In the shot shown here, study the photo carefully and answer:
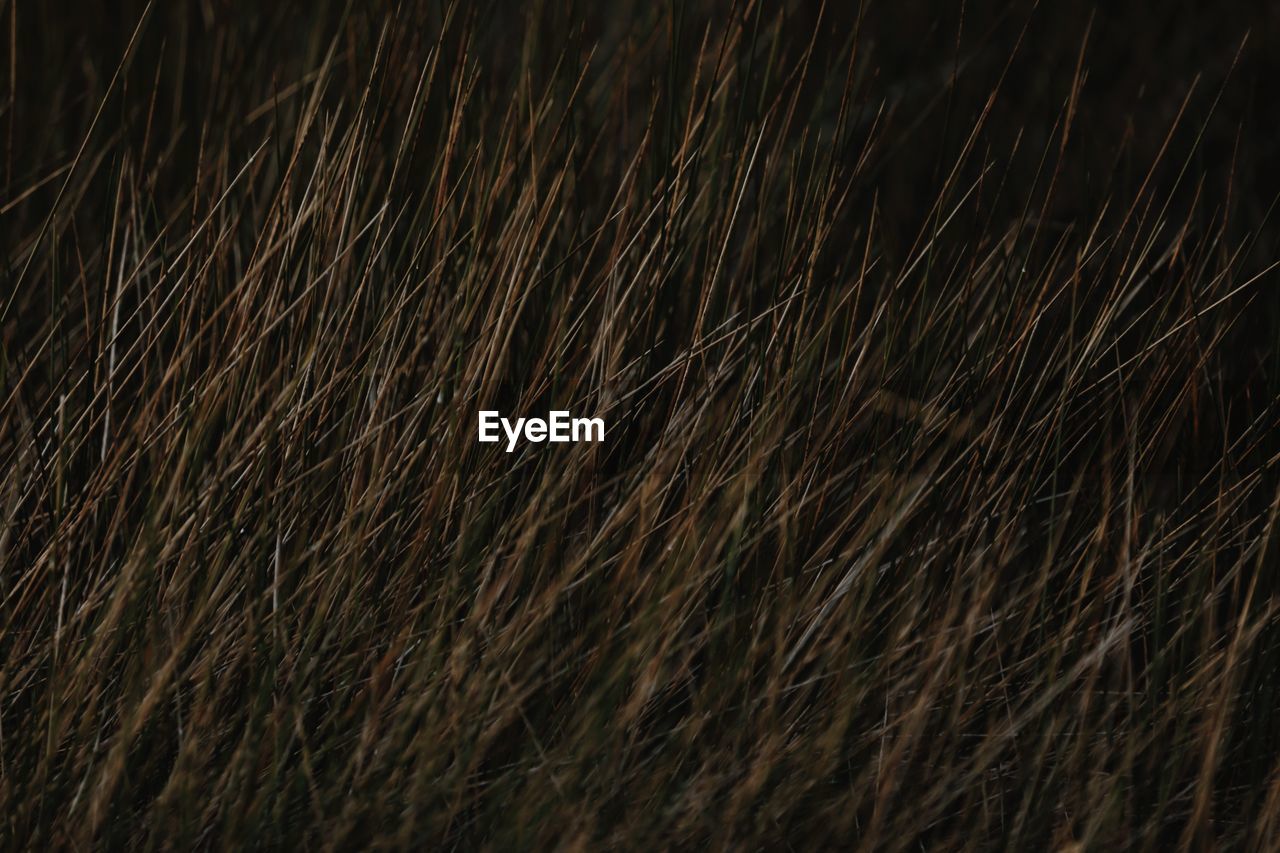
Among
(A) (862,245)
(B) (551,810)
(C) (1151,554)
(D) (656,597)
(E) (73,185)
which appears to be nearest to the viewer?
(B) (551,810)

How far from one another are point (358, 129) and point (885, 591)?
0.61 meters

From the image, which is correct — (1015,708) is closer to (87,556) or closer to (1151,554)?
(1151,554)

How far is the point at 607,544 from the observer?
117 centimetres

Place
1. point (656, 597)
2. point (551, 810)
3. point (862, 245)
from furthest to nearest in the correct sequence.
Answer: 1. point (862, 245)
2. point (656, 597)
3. point (551, 810)

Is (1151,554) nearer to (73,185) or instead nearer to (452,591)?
(452,591)

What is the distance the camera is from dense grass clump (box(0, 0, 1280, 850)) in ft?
3.53

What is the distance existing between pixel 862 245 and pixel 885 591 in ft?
3.27

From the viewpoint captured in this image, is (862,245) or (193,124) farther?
(862,245)

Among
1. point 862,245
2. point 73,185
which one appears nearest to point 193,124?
point 73,185

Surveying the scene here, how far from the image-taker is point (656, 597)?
114cm

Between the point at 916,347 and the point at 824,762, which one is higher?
the point at 916,347

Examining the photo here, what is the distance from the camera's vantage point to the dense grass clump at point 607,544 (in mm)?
1075

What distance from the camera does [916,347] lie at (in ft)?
4.25

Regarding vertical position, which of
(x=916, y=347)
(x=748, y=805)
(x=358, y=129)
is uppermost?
(x=358, y=129)
